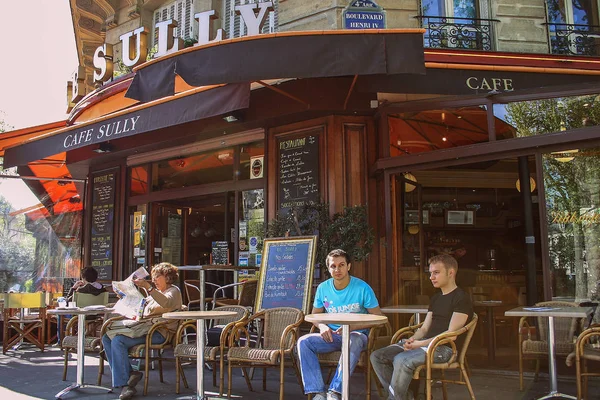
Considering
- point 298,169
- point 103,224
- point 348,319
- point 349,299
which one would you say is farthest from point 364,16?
point 103,224

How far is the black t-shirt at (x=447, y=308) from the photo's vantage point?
4.44 meters

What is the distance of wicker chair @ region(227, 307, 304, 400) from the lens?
4.99m

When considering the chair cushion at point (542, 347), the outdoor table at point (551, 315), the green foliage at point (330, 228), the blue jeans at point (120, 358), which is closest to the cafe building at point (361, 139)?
the green foliage at point (330, 228)

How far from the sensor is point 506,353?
310 inches

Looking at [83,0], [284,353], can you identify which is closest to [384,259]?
[284,353]

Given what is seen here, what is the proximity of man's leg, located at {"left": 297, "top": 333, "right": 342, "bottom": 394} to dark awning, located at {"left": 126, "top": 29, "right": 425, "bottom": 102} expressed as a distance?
2487mm

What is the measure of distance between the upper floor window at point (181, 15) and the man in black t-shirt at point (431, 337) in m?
7.99

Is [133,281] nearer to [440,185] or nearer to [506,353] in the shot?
[506,353]

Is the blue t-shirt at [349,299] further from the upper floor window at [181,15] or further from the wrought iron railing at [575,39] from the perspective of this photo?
the upper floor window at [181,15]

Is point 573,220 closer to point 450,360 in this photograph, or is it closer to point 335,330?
point 450,360

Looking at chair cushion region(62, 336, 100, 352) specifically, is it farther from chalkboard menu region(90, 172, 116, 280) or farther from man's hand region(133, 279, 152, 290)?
chalkboard menu region(90, 172, 116, 280)

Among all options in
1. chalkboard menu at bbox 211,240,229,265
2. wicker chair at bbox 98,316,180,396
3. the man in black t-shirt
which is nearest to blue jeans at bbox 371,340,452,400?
the man in black t-shirt

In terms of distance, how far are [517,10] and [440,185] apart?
3.15 metres

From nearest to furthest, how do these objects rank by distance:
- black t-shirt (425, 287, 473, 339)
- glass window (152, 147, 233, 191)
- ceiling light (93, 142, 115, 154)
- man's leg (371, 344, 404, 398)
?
black t-shirt (425, 287, 473, 339) < man's leg (371, 344, 404, 398) < glass window (152, 147, 233, 191) < ceiling light (93, 142, 115, 154)
